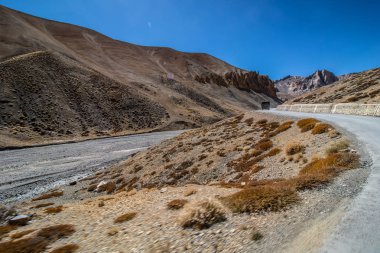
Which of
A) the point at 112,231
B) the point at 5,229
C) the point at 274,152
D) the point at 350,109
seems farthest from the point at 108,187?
the point at 350,109

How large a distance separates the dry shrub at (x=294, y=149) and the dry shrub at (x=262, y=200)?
842 centimetres

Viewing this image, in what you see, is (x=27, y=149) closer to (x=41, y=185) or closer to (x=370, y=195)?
(x=41, y=185)

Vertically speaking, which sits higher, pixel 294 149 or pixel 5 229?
pixel 294 149

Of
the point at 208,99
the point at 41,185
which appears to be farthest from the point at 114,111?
the point at 208,99

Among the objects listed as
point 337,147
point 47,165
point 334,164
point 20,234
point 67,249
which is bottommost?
point 47,165

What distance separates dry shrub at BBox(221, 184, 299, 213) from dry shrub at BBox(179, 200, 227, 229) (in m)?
0.60

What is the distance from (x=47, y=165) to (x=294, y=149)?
4158 centimetres

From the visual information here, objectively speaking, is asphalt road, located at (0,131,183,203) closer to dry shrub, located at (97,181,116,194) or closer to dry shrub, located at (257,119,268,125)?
dry shrub, located at (97,181,116,194)

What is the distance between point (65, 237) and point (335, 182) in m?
10.8

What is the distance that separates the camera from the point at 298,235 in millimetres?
6762

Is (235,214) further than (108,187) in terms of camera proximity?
No

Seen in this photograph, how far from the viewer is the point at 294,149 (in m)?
18.0

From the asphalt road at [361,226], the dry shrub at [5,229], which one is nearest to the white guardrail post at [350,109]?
the asphalt road at [361,226]

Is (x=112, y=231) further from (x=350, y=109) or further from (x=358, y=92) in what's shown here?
(x=358, y=92)
